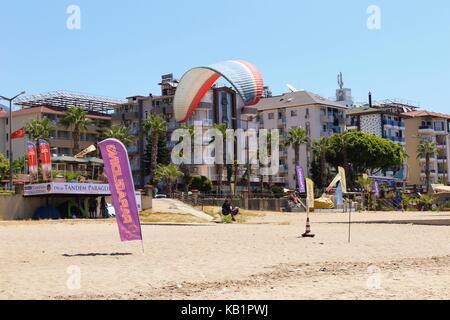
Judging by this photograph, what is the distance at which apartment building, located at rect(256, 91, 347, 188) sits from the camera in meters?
112

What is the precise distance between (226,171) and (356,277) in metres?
87.2

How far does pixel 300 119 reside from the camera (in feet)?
372

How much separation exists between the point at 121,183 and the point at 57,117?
9192cm

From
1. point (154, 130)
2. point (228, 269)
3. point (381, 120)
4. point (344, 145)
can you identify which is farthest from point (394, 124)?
point (228, 269)

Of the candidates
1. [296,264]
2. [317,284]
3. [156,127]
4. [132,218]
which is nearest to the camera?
[317,284]

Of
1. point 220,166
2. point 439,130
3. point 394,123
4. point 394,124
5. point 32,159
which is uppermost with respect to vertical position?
point 394,123

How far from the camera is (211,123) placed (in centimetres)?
10019

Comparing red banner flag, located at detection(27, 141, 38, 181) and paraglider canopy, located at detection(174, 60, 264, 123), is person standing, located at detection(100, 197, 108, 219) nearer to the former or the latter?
red banner flag, located at detection(27, 141, 38, 181)

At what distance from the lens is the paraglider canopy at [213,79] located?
42188 millimetres

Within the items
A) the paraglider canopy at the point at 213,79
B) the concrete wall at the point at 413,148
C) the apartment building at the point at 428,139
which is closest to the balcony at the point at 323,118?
the apartment building at the point at 428,139

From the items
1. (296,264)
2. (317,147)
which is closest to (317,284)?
(296,264)

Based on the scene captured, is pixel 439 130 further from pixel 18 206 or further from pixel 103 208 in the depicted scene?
pixel 18 206

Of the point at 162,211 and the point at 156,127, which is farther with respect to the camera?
the point at 156,127

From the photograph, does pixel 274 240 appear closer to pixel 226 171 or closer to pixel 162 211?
pixel 162 211
